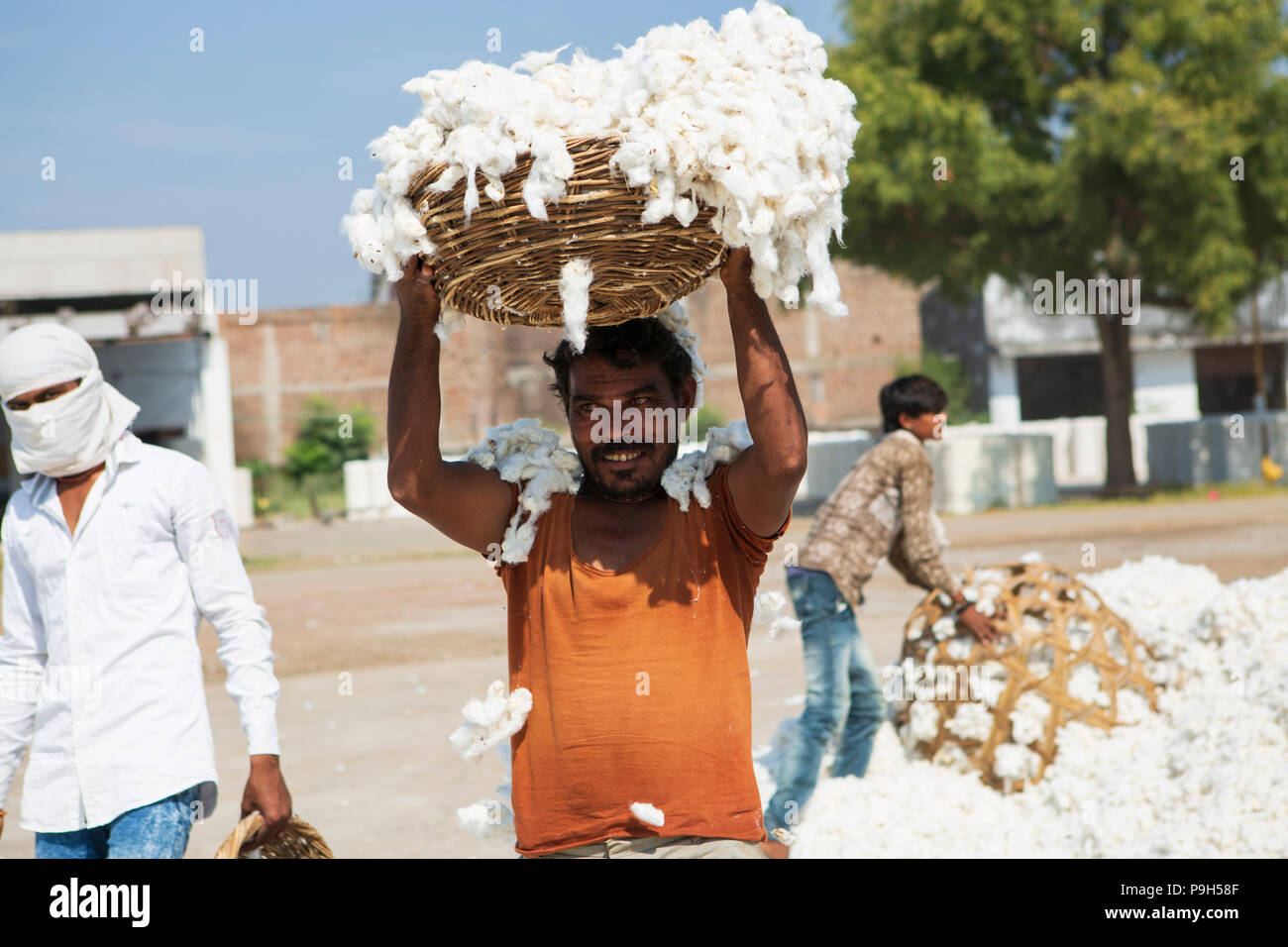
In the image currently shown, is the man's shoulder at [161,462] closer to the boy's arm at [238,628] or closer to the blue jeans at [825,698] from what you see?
the boy's arm at [238,628]

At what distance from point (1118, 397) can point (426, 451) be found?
67.4ft

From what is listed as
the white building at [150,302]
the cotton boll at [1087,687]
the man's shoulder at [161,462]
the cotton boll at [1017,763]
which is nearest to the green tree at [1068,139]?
the white building at [150,302]

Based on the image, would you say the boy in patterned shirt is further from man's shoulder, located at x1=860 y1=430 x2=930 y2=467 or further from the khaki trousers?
the khaki trousers

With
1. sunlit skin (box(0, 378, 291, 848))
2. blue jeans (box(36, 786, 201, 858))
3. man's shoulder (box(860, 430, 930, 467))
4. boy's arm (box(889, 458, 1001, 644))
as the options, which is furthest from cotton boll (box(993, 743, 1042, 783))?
blue jeans (box(36, 786, 201, 858))

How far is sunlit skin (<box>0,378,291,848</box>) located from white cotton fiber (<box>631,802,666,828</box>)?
3.52ft

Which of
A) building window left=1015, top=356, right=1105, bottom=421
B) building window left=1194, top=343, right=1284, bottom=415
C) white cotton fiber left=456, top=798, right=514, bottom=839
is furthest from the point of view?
building window left=1015, top=356, right=1105, bottom=421

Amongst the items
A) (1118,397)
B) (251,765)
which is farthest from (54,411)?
(1118,397)

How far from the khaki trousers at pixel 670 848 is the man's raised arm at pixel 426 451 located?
2.11ft

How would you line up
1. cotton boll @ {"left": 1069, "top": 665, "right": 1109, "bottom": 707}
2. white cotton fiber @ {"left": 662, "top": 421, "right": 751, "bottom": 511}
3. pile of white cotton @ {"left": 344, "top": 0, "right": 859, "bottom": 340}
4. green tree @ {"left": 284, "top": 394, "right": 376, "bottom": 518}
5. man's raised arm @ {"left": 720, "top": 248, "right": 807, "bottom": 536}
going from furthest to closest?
green tree @ {"left": 284, "top": 394, "right": 376, "bottom": 518} < cotton boll @ {"left": 1069, "top": 665, "right": 1109, "bottom": 707} < white cotton fiber @ {"left": 662, "top": 421, "right": 751, "bottom": 511} < man's raised arm @ {"left": 720, "top": 248, "right": 807, "bottom": 536} < pile of white cotton @ {"left": 344, "top": 0, "right": 859, "bottom": 340}

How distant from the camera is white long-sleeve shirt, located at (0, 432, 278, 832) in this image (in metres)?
3.01

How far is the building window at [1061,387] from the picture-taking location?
3453 centimetres

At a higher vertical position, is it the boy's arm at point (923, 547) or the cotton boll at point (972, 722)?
the boy's arm at point (923, 547)

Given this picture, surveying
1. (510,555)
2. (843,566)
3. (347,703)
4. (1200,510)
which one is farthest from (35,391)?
(1200,510)
